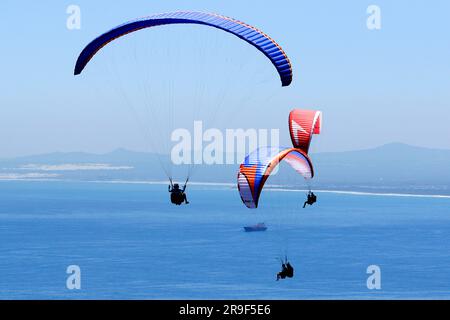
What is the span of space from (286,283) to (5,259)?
144 ft

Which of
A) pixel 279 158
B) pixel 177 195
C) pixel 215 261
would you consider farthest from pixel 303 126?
pixel 215 261

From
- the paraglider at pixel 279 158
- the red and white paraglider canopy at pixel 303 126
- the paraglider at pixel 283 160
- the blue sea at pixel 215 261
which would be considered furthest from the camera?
the blue sea at pixel 215 261

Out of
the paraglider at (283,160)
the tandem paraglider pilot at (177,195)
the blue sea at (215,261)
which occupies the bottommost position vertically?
the blue sea at (215,261)

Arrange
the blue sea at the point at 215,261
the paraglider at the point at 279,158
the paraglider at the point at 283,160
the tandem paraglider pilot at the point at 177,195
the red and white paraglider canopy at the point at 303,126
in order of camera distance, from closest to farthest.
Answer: the tandem paraglider pilot at the point at 177,195 → the paraglider at the point at 283,160 → the paraglider at the point at 279,158 → the red and white paraglider canopy at the point at 303,126 → the blue sea at the point at 215,261

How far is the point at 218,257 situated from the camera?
10944cm

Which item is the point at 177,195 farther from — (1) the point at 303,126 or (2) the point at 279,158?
(1) the point at 303,126

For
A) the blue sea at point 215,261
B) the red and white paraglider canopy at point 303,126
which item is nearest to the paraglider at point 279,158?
the red and white paraglider canopy at point 303,126

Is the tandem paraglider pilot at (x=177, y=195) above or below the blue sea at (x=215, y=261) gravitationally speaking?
above

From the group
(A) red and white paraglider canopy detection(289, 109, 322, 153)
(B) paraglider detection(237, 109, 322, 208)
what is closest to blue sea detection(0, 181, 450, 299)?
(A) red and white paraglider canopy detection(289, 109, 322, 153)

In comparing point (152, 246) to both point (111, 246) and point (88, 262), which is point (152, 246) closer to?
point (111, 246)

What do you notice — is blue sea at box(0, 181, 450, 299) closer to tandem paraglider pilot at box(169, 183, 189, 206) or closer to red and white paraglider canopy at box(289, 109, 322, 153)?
red and white paraglider canopy at box(289, 109, 322, 153)

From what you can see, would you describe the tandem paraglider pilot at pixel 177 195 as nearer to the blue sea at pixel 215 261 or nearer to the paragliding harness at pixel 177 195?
the paragliding harness at pixel 177 195

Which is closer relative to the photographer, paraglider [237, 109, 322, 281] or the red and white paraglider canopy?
paraglider [237, 109, 322, 281]
